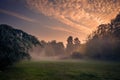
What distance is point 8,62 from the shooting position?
785 inches

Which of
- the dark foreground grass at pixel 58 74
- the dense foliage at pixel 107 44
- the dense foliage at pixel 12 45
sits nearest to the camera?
the dark foreground grass at pixel 58 74

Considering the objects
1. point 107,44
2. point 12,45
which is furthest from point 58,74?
point 107,44

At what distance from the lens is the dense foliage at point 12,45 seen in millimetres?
19000

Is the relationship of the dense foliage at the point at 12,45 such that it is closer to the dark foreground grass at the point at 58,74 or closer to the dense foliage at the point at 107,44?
the dark foreground grass at the point at 58,74

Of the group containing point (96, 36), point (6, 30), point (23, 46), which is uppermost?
point (96, 36)

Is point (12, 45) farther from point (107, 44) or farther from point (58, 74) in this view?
point (107, 44)

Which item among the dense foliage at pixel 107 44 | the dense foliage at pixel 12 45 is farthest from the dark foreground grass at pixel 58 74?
the dense foliage at pixel 107 44

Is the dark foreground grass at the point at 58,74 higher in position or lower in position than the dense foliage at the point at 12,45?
lower

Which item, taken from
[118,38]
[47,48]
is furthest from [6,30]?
[47,48]

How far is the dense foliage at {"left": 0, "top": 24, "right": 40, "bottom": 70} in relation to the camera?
1900 centimetres

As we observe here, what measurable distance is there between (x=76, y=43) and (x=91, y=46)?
6694 cm

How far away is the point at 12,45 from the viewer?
767 inches

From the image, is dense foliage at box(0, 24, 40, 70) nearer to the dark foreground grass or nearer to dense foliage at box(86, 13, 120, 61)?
the dark foreground grass

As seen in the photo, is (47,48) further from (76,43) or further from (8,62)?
(8,62)
